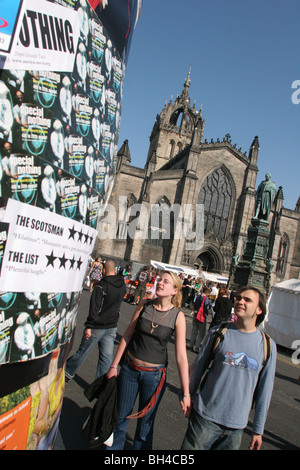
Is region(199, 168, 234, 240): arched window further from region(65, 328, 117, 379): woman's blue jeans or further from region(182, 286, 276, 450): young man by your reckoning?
region(182, 286, 276, 450): young man

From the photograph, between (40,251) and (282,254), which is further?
(282,254)

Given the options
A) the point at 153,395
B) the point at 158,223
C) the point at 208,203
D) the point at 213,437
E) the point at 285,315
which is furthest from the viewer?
the point at 208,203

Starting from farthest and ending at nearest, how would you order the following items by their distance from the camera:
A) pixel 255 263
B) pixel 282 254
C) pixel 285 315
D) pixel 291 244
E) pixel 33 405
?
pixel 291 244, pixel 282 254, pixel 255 263, pixel 285 315, pixel 33 405

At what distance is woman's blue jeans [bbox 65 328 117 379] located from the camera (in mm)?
3682

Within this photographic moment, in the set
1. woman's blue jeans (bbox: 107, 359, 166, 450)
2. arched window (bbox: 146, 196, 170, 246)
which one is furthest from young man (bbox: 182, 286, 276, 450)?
arched window (bbox: 146, 196, 170, 246)

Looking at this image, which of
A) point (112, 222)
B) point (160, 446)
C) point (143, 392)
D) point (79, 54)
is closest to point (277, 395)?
point (160, 446)

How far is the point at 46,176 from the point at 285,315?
1062 centimetres

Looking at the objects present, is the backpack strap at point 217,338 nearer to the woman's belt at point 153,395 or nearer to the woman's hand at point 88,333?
the woman's belt at point 153,395

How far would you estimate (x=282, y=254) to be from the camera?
111ft

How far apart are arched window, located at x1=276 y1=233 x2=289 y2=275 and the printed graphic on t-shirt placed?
3371cm

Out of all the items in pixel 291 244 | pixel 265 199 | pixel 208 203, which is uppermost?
pixel 208 203

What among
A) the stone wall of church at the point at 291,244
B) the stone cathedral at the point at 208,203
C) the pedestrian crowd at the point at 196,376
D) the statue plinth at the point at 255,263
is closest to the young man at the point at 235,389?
the pedestrian crowd at the point at 196,376

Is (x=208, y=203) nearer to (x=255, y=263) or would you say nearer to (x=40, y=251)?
(x=255, y=263)

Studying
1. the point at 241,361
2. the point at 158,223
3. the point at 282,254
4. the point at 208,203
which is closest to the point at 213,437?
the point at 241,361
